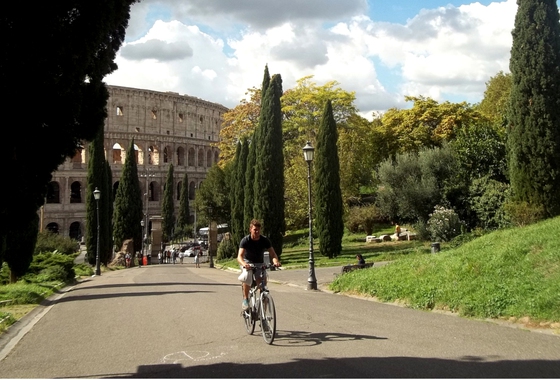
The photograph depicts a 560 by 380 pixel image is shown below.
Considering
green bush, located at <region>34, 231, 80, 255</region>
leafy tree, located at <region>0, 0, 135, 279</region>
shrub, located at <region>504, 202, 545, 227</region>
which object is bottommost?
green bush, located at <region>34, 231, 80, 255</region>

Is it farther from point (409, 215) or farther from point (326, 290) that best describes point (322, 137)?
point (326, 290)

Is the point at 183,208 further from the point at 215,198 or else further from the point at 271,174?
the point at 271,174

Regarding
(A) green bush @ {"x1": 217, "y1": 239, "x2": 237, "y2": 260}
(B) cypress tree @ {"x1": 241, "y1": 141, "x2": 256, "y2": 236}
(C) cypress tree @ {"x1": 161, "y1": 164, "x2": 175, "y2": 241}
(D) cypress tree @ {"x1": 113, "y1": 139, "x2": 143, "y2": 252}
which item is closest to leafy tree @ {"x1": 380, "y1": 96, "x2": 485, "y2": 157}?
(B) cypress tree @ {"x1": 241, "y1": 141, "x2": 256, "y2": 236}

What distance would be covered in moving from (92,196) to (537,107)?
3318cm

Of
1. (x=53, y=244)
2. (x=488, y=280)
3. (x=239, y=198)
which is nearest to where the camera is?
(x=488, y=280)

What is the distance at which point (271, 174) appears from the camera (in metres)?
32.6

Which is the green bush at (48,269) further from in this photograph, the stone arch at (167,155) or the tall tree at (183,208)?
the stone arch at (167,155)

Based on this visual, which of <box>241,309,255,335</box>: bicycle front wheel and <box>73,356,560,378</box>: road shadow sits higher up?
<box>241,309,255,335</box>: bicycle front wheel

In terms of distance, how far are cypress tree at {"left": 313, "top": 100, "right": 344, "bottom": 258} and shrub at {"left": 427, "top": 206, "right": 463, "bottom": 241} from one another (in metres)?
5.86

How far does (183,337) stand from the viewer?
7.91m

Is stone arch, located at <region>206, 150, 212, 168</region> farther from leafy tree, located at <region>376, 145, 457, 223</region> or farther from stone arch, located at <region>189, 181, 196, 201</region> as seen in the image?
leafy tree, located at <region>376, 145, 457, 223</region>

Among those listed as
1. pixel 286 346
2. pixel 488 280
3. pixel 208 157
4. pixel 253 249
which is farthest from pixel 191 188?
pixel 286 346

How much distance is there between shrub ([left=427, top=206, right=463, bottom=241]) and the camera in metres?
25.8

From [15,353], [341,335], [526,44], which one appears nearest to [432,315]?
[341,335]
